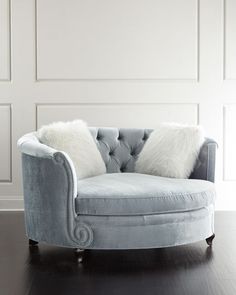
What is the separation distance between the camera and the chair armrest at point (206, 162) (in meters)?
3.52

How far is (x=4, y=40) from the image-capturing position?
175 inches

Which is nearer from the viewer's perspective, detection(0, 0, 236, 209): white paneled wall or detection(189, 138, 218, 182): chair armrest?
detection(189, 138, 218, 182): chair armrest

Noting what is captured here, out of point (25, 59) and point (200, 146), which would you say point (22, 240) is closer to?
point (200, 146)

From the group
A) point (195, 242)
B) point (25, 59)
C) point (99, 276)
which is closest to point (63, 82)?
point (25, 59)

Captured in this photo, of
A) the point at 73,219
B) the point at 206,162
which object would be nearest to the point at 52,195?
the point at 73,219

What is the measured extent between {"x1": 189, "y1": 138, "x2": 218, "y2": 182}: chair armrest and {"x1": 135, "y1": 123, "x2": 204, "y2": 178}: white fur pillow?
0.04 meters

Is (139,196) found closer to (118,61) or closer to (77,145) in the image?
(77,145)

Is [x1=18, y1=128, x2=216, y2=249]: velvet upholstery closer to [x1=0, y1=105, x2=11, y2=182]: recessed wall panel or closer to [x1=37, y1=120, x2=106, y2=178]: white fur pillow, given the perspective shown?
[x1=37, y1=120, x2=106, y2=178]: white fur pillow

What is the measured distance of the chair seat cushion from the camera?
2961mm

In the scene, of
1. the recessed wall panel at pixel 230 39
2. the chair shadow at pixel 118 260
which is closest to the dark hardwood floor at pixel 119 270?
the chair shadow at pixel 118 260

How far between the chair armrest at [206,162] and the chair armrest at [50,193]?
970 millimetres

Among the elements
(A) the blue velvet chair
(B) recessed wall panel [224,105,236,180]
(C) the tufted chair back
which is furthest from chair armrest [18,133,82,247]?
(B) recessed wall panel [224,105,236,180]

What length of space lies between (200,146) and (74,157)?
847 mm

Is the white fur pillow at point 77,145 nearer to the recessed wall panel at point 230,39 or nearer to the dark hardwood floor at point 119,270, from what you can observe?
the dark hardwood floor at point 119,270
